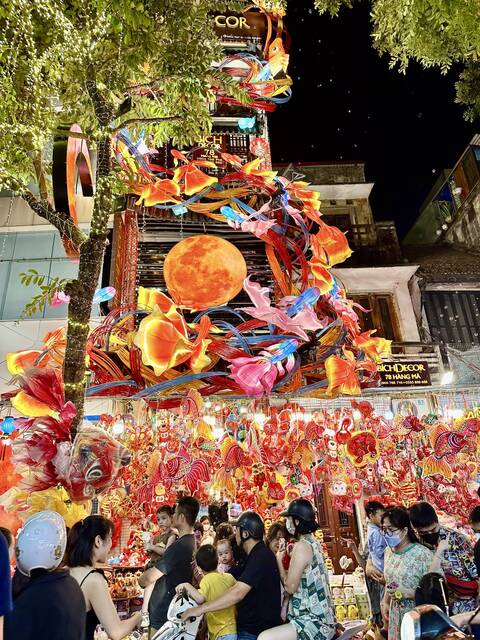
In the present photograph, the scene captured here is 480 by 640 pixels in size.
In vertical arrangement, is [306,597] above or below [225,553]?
below

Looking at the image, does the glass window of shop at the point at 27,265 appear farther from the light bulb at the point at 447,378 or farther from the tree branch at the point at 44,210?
the light bulb at the point at 447,378

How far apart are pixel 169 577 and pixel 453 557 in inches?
103

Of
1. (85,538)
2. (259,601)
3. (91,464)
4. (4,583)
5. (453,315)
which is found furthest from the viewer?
(453,315)

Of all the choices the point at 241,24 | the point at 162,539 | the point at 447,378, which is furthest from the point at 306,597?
the point at 241,24

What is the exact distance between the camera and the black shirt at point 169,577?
12.1 ft

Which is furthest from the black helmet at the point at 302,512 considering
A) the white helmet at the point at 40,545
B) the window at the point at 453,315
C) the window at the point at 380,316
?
the window at the point at 453,315

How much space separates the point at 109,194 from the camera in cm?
435

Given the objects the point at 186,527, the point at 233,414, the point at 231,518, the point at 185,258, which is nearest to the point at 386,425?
the point at 233,414

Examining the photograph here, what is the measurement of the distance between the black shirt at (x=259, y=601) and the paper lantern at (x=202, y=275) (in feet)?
12.9

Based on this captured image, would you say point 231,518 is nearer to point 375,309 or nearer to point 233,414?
point 233,414

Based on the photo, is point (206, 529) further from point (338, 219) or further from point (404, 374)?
point (338, 219)

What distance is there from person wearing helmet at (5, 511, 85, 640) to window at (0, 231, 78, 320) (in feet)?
34.7

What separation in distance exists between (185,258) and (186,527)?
382 centimetres

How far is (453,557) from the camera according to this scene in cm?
425
